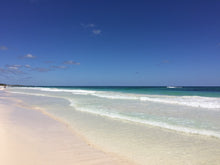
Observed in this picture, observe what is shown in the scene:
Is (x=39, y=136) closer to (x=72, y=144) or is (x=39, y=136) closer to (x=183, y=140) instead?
(x=72, y=144)

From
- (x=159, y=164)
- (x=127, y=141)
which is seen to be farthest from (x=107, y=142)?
(x=159, y=164)

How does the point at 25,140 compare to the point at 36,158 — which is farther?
the point at 25,140

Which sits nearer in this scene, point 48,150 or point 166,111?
point 48,150

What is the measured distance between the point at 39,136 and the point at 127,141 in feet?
9.64

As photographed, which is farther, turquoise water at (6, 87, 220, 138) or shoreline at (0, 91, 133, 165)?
turquoise water at (6, 87, 220, 138)

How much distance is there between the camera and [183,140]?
432 centimetres

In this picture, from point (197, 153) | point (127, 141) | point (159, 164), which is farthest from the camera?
point (127, 141)

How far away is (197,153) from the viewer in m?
3.46

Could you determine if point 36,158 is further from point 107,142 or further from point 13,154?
point 107,142

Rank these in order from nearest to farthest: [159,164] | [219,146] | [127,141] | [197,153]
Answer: [159,164]
[197,153]
[219,146]
[127,141]

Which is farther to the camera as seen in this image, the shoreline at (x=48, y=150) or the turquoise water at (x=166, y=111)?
the turquoise water at (x=166, y=111)

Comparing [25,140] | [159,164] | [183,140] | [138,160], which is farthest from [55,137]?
[183,140]

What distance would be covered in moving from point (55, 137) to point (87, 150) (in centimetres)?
146

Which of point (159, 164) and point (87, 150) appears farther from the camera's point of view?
point (87, 150)
